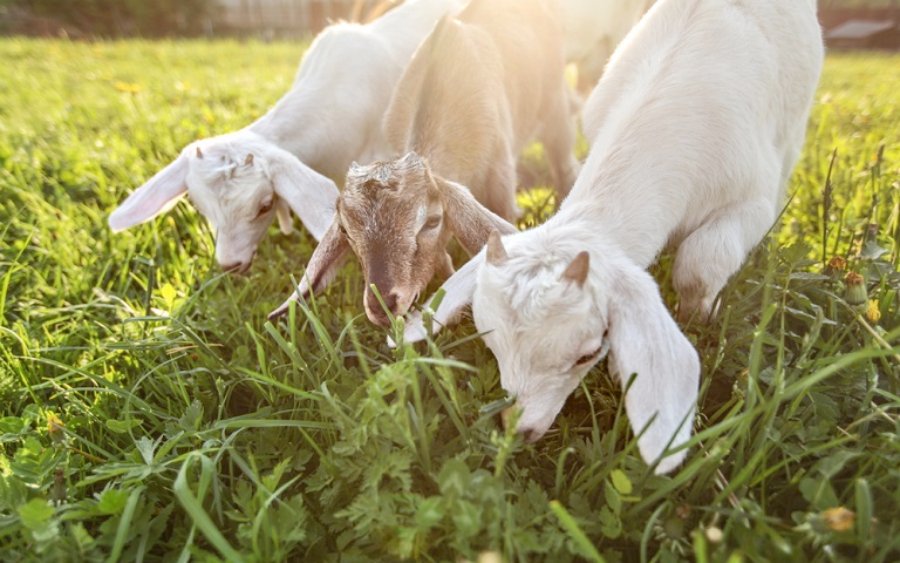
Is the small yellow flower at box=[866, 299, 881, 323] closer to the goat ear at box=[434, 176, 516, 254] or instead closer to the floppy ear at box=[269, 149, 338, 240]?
the goat ear at box=[434, 176, 516, 254]

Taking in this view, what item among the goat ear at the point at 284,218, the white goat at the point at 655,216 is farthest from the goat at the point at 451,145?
the goat ear at the point at 284,218

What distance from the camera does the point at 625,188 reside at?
2.25 meters

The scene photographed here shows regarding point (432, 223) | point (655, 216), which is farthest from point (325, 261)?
point (655, 216)

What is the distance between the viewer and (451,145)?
329 centimetres

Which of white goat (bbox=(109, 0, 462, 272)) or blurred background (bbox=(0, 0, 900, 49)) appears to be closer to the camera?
white goat (bbox=(109, 0, 462, 272))

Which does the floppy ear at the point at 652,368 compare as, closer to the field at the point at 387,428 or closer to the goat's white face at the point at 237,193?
the field at the point at 387,428

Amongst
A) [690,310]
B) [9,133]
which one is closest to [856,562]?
[690,310]

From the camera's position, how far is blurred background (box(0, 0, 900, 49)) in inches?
623

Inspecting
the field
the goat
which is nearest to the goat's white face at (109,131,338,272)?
the field

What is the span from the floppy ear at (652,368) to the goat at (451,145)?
796mm

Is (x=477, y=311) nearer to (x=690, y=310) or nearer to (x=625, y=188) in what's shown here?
(x=625, y=188)

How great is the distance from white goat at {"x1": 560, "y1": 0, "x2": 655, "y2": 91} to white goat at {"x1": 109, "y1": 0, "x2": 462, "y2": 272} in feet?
3.22

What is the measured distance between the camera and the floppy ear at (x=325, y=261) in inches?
103

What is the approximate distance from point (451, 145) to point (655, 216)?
4.33ft
